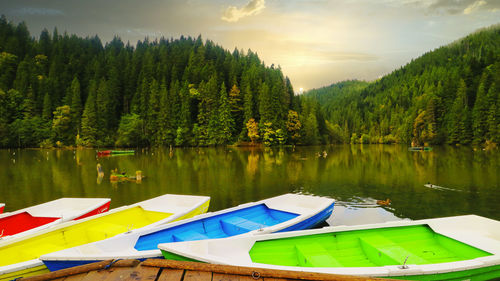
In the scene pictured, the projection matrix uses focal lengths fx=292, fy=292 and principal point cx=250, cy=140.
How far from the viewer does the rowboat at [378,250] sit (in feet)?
16.7

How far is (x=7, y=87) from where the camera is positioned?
82.5 meters

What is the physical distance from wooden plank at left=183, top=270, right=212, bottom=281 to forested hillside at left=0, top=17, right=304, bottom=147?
68780mm

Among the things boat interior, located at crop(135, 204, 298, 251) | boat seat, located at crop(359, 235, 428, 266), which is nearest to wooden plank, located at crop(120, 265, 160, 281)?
boat interior, located at crop(135, 204, 298, 251)

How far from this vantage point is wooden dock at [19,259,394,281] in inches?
115

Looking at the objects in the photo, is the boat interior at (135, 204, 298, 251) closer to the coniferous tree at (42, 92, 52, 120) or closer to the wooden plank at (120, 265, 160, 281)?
the wooden plank at (120, 265, 160, 281)

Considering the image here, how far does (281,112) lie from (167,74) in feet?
138

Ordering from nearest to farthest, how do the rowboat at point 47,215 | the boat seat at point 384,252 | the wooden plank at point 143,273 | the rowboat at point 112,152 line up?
the wooden plank at point 143,273 → the boat seat at point 384,252 → the rowboat at point 47,215 → the rowboat at point 112,152

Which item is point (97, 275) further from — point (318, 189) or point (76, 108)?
point (76, 108)

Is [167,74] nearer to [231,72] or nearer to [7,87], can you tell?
[231,72]

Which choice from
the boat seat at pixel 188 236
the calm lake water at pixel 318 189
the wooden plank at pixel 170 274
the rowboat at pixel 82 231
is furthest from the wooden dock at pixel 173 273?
the calm lake water at pixel 318 189

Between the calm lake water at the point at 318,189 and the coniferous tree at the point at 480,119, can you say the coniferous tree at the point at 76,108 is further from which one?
the coniferous tree at the point at 480,119

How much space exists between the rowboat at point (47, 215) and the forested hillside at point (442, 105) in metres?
84.3

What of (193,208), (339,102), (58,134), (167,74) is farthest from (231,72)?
(339,102)

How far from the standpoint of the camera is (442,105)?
91.8 m
